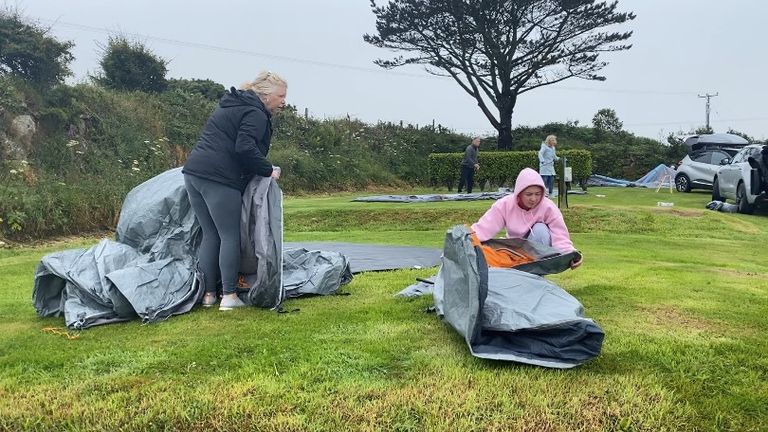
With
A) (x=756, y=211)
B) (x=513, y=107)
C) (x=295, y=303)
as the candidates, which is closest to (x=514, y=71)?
(x=513, y=107)

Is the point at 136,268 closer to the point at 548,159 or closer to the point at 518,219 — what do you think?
the point at 518,219

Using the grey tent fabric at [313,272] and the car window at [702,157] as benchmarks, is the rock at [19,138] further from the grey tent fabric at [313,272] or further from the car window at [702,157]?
the car window at [702,157]

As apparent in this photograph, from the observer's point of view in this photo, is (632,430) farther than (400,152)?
No

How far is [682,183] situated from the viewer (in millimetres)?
16703

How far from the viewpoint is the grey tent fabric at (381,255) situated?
528cm

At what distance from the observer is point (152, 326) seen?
321 cm

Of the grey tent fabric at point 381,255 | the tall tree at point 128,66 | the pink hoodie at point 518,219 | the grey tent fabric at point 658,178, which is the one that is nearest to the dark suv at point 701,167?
the grey tent fabric at point 658,178

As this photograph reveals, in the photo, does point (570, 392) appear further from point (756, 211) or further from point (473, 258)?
point (756, 211)

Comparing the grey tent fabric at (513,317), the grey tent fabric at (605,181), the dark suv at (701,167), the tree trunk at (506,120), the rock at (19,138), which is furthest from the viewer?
the tree trunk at (506,120)

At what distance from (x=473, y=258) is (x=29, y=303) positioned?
116 inches

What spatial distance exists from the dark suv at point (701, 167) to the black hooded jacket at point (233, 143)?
50.0 ft

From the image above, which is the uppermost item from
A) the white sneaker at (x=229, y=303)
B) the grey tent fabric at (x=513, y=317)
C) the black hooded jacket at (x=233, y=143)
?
the black hooded jacket at (x=233, y=143)

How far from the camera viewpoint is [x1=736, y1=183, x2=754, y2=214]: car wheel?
435 inches

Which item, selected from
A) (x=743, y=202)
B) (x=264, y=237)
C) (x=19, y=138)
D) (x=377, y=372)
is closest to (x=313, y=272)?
(x=264, y=237)
